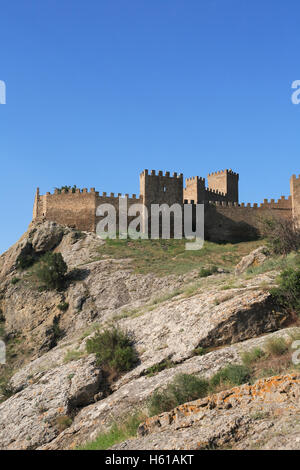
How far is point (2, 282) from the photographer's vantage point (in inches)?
1379

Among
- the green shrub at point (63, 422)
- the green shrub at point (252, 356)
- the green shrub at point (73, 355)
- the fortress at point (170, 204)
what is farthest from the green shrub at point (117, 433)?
the fortress at point (170, 204)

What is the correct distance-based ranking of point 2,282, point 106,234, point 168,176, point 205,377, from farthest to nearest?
point 168,176 → point 106,234 → point 2,282 → point 205,377

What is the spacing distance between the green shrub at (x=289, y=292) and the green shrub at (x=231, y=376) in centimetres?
343

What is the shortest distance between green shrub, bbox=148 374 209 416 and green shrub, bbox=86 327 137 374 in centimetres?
331

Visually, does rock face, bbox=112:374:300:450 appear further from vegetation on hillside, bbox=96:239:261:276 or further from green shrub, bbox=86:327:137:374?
vegetation on hillside, bbox=96:239:261:276

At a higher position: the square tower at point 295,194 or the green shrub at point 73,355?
the square tower at point 295,194

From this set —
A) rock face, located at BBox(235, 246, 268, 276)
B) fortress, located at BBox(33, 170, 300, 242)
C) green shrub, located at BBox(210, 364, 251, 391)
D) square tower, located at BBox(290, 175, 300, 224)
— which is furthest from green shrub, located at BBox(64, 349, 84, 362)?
square tower, located at BBox(290, 175, 300, 224)

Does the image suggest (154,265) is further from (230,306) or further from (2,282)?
(230,306)

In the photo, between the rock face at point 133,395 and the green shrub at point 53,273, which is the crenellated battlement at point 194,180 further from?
the rock face at point 133,395

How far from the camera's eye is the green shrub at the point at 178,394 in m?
9.70

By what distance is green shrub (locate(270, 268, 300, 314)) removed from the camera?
13.0 m

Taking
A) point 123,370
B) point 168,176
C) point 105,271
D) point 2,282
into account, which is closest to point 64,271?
point 105,271

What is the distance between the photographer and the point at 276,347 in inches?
414
